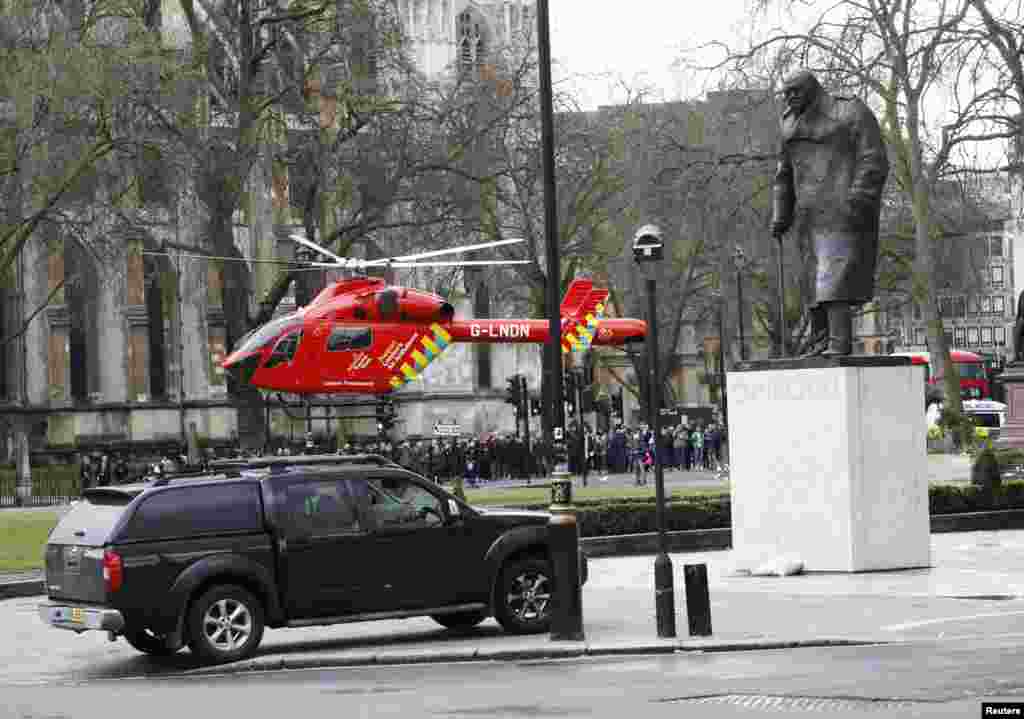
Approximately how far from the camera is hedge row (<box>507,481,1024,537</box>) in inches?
1257

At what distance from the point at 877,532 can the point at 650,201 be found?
88.7ft

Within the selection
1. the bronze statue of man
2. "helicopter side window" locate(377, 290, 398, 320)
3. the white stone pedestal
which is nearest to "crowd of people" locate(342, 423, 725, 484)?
A: "helicopter side window" locate(377, 290, 398, 320)

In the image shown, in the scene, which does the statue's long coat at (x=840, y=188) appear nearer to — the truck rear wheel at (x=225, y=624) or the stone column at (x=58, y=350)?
the truck rear wheel at (x=225, y=624)

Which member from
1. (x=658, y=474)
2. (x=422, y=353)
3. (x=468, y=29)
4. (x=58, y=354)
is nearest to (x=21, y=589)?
(x=658, y=474)

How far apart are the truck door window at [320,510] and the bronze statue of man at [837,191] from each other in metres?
8.10

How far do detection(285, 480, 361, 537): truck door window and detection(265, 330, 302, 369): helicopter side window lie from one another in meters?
22.8

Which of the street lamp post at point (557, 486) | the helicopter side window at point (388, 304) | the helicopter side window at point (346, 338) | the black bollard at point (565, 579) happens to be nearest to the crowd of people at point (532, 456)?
the helicopter side window at point (346, 338)

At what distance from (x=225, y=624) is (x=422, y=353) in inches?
982

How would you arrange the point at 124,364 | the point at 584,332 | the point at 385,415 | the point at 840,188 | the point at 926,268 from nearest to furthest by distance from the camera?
1. the point at 840,188
2. the point at 385,415
3. the point at 926,268
4. the point at 584,332
5. the point at 124,364

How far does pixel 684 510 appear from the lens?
32.3 meters

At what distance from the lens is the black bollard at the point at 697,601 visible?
18.5 meters

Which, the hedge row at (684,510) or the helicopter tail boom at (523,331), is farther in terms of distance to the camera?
the helicopter tail boom at (523,331)

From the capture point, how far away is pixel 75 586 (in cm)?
1895

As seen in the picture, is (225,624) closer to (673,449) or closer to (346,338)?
(346,338)
